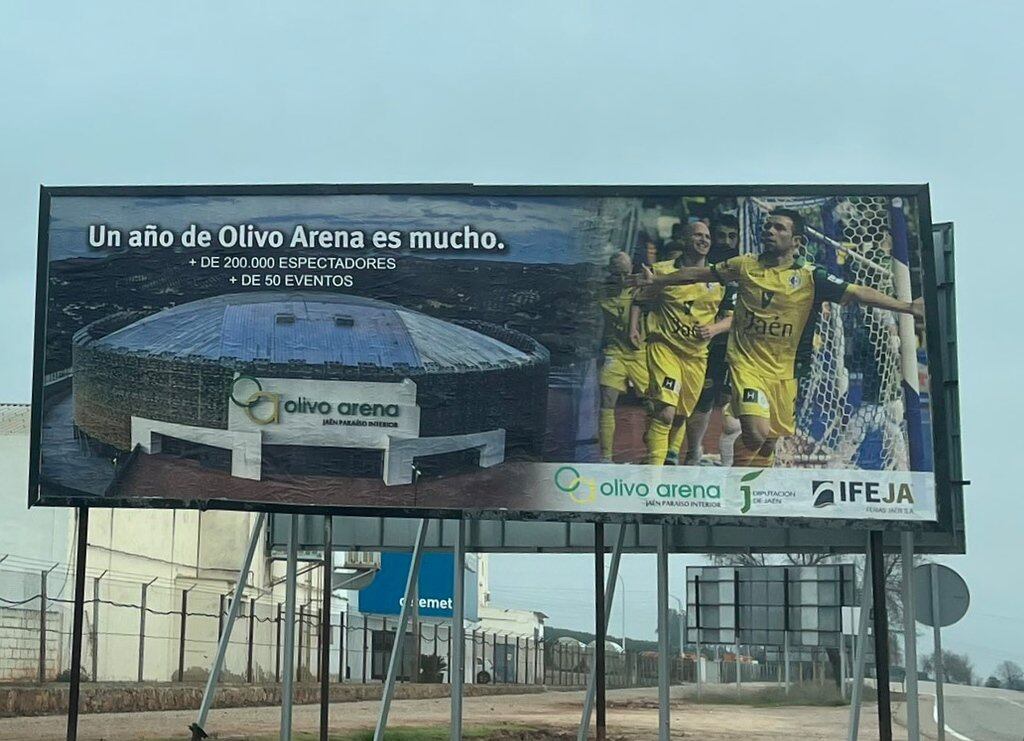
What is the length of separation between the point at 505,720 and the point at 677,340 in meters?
20.6

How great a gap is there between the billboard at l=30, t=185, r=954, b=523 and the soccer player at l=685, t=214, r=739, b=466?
0.08ft

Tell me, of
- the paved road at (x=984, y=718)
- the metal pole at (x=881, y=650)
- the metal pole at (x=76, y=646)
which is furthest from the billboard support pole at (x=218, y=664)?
the paved road at (x=984, y=718)

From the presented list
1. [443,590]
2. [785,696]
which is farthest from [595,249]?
[443,590]

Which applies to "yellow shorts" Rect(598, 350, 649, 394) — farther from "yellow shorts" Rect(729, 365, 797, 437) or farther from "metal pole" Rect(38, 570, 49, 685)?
"metal pole" Rect(38, 570, 49, 685)

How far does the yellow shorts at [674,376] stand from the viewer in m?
19.5

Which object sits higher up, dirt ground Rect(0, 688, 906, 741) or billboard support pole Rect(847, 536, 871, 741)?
billboard support pole Rect(847, 536, 871, 741)

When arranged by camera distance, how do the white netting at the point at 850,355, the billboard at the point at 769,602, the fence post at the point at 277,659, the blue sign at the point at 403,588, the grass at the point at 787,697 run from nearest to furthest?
1. the white netting at the point at 850,355
2. the billboard at the point at 769,602
3. the fence post at the point at 277,659
4. the grass at the point at 787,697
5. the blue sign at the point at 403,588

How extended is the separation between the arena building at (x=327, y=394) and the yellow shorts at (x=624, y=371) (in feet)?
2.54

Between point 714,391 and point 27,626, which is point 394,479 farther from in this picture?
point 27,626

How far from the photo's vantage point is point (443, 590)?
73.9m

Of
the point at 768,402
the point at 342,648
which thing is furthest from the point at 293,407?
the point at 342,648

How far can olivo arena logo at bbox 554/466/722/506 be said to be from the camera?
19.2 metres

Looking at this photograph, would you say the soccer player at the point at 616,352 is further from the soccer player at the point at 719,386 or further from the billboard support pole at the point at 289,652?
the billboard support pole at the point at 289,652

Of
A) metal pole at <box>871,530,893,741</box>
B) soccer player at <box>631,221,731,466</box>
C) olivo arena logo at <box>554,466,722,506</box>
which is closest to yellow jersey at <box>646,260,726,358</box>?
soccer player at <box>631,221,731,466</box>
